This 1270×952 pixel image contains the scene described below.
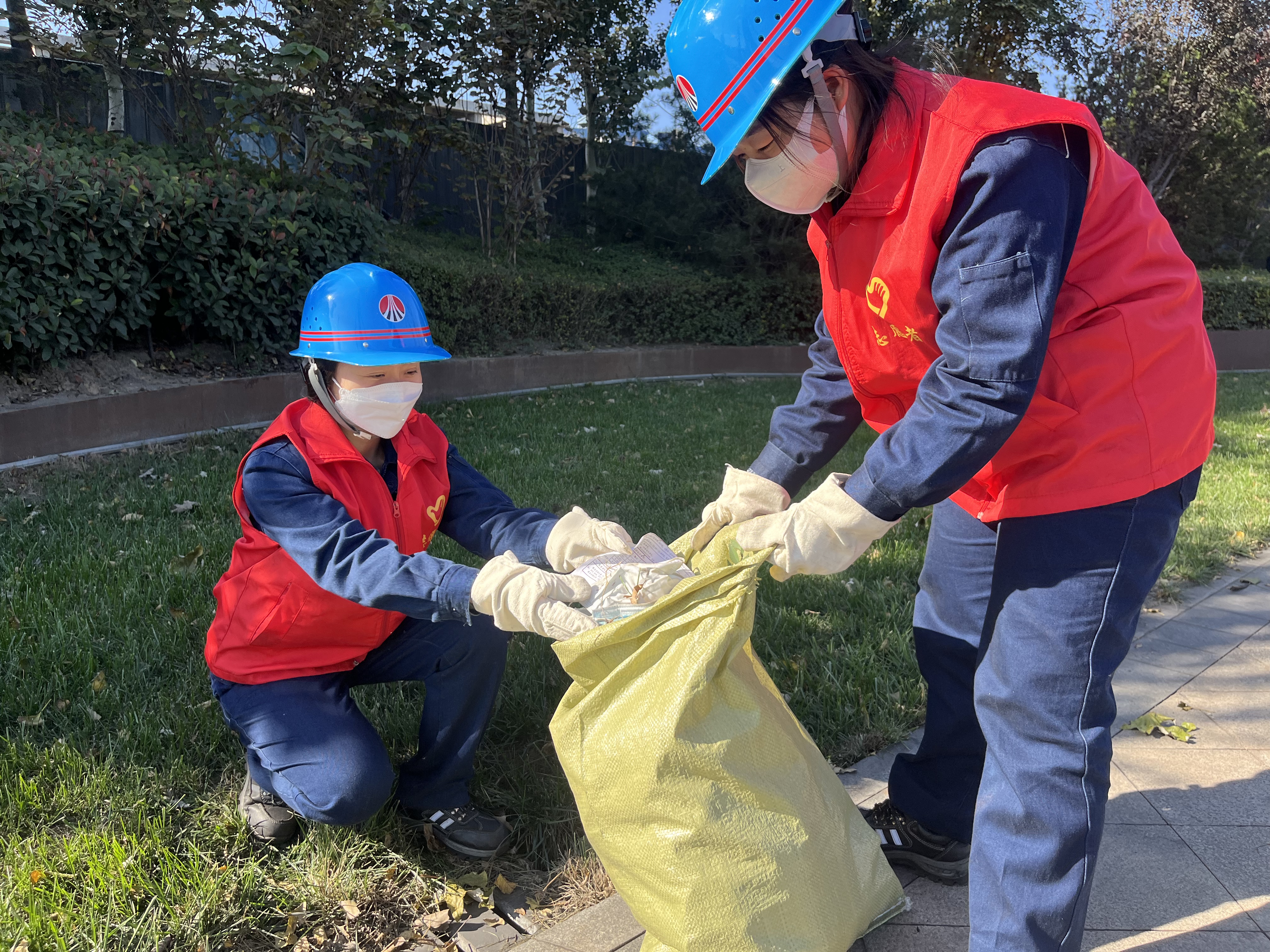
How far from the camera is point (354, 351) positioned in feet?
7.91

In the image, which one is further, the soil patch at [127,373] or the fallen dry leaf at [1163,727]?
the soil patch at [127,373]

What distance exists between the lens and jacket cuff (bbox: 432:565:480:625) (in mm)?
1983

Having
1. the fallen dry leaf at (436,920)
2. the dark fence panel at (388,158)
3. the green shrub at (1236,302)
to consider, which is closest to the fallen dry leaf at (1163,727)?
the fallen dry leaf at (436,920)

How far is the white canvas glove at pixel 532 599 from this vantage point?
1877 millimetres

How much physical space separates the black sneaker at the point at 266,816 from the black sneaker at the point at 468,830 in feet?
1.02

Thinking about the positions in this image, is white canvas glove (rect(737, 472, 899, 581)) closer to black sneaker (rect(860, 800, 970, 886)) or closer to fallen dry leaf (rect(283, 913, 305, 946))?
black sneaker (rect(860, 800, 970, 886))

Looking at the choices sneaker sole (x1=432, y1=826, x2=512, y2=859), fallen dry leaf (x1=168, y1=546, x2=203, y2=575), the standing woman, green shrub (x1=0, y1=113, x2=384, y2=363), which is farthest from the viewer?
green shrub (x1=0, y1=113, x2=384, y2=363)

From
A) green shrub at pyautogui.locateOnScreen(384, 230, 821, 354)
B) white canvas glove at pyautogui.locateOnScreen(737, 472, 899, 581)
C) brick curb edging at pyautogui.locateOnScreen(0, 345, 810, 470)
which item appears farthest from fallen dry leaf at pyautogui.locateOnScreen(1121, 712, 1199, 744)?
green shrub at pyautogui.locateOnScreen(384, 230, 821, 354)

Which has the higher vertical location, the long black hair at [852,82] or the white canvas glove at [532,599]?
the long black hair at [852,82]

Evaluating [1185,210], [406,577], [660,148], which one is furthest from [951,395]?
[1185,210]

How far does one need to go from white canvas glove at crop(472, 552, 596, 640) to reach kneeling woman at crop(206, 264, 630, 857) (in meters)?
0.23

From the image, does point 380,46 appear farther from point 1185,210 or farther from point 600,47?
point 1185,210

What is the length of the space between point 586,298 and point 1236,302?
11489mm

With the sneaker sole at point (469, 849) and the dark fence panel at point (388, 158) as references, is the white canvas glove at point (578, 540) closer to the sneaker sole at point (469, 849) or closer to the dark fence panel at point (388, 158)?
the sneaker sole at point (469, 849)
